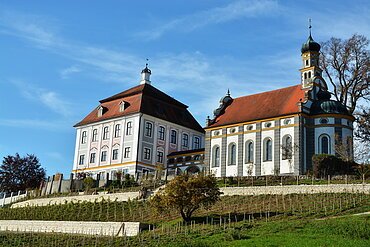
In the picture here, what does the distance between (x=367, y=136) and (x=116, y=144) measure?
84.6 feet

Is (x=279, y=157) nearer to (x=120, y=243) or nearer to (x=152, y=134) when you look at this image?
(x=152, y=134)

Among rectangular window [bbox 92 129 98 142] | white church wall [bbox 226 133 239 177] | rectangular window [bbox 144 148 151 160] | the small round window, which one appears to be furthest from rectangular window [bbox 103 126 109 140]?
the small round window

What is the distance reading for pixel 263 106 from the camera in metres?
54.0

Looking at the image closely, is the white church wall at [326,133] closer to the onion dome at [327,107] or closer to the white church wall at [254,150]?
the onion dome at [327,107]

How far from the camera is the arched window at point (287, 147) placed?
48.7m

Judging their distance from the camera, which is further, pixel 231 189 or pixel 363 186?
pixel 231 189

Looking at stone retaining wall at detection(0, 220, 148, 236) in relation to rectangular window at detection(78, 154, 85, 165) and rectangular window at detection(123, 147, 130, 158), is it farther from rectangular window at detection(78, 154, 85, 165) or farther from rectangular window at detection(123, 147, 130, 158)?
rectangular window at detection(78, 154, 85, 165)

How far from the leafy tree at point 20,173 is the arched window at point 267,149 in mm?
24914

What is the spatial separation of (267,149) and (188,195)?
64.4 ft

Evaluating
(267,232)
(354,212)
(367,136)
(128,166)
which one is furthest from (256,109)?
(267,232)

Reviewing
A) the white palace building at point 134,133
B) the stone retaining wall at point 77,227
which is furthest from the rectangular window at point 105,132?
the stone retaining wall at point 77,227

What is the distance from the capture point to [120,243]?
92.6 ft

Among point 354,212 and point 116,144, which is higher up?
point 116,144

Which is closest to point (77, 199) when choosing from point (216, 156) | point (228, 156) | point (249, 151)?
point (216, 156)
